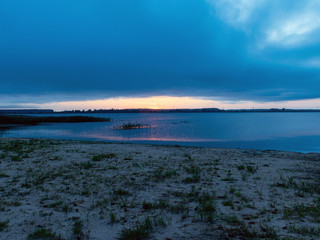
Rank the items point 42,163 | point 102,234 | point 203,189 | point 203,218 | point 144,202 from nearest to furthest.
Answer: point 102,234 < point 203,218 < point 144,202 < point 203,189 < point 42,163

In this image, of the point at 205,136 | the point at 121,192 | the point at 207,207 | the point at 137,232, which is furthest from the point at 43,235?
the point at 205,136

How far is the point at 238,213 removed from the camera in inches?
273

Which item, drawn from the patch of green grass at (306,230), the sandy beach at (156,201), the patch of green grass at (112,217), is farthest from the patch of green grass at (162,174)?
the patch of green grass at (306,230)

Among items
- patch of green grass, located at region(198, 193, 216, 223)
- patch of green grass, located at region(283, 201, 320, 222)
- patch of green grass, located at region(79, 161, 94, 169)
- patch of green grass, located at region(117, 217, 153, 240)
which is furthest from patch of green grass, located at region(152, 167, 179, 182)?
patch of green grass, located at region(283, 201, 320, 222)

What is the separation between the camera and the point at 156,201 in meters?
8.01

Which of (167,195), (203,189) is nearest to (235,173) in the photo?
(203,189)

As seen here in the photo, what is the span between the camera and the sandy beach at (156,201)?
19.1 feet

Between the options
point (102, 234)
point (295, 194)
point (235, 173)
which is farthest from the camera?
point (235, 173)

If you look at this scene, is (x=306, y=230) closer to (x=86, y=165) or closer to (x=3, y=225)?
(x=3, y=225)

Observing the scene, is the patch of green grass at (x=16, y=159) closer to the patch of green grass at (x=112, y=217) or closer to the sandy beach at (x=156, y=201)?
the sandy beach at (x=156, y=201)

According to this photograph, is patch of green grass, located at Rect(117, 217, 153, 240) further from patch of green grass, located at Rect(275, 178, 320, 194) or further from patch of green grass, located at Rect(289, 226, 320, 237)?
patch of green grass, located at Rect(275, 178, 320, 194)

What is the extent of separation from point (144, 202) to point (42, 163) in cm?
910

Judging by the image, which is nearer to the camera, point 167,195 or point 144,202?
point 144,202

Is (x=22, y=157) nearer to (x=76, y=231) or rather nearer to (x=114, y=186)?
(x=114, y=186)
